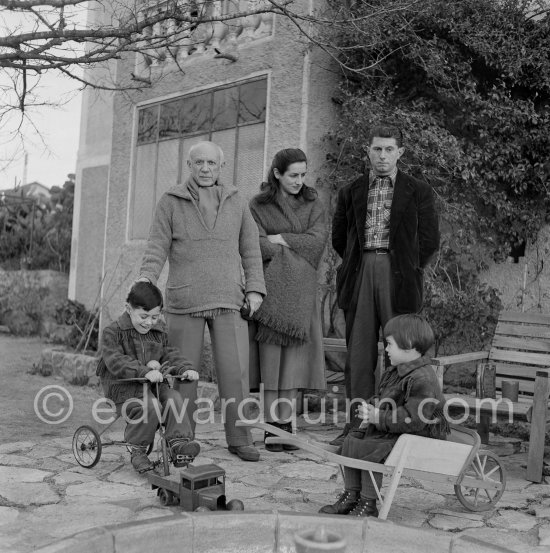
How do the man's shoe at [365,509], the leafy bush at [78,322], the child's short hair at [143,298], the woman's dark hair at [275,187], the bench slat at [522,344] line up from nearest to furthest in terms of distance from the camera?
the man's shoe at [365,509] < the child's short hair at [143,298] < the woman's dark hair at [275,187] < the bench slat at [522,344] < the leafy bush at [78,322]

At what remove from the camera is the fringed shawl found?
4.91 metres

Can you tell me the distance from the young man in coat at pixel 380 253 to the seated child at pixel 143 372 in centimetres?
111

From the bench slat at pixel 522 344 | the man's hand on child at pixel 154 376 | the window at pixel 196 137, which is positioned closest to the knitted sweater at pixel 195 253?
the man's hand on child at pixel 154 376

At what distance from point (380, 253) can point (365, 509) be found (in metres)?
1.72

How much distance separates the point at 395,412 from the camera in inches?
130

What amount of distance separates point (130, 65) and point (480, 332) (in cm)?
540

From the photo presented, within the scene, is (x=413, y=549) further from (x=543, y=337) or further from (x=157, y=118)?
(x=157, y=118)

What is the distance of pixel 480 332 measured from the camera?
6609 mm

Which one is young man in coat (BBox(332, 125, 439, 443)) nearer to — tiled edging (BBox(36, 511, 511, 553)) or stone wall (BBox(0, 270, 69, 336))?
tiled edging (BBox(36, 511, 511, 553))

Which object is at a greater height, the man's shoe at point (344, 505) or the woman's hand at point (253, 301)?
the woman's hand at point (253, 301)

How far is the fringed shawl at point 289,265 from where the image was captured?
16.1 feet

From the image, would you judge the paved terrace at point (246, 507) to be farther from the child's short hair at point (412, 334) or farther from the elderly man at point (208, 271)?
the child's short hair at point (412, 334)

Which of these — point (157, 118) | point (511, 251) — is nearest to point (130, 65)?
point (157, 118)

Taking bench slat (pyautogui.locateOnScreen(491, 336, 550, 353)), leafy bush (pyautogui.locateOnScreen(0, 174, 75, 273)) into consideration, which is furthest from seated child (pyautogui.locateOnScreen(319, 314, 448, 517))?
leafy bush (pyautogui.locateOnScreen(0, 174, 75, 273))
